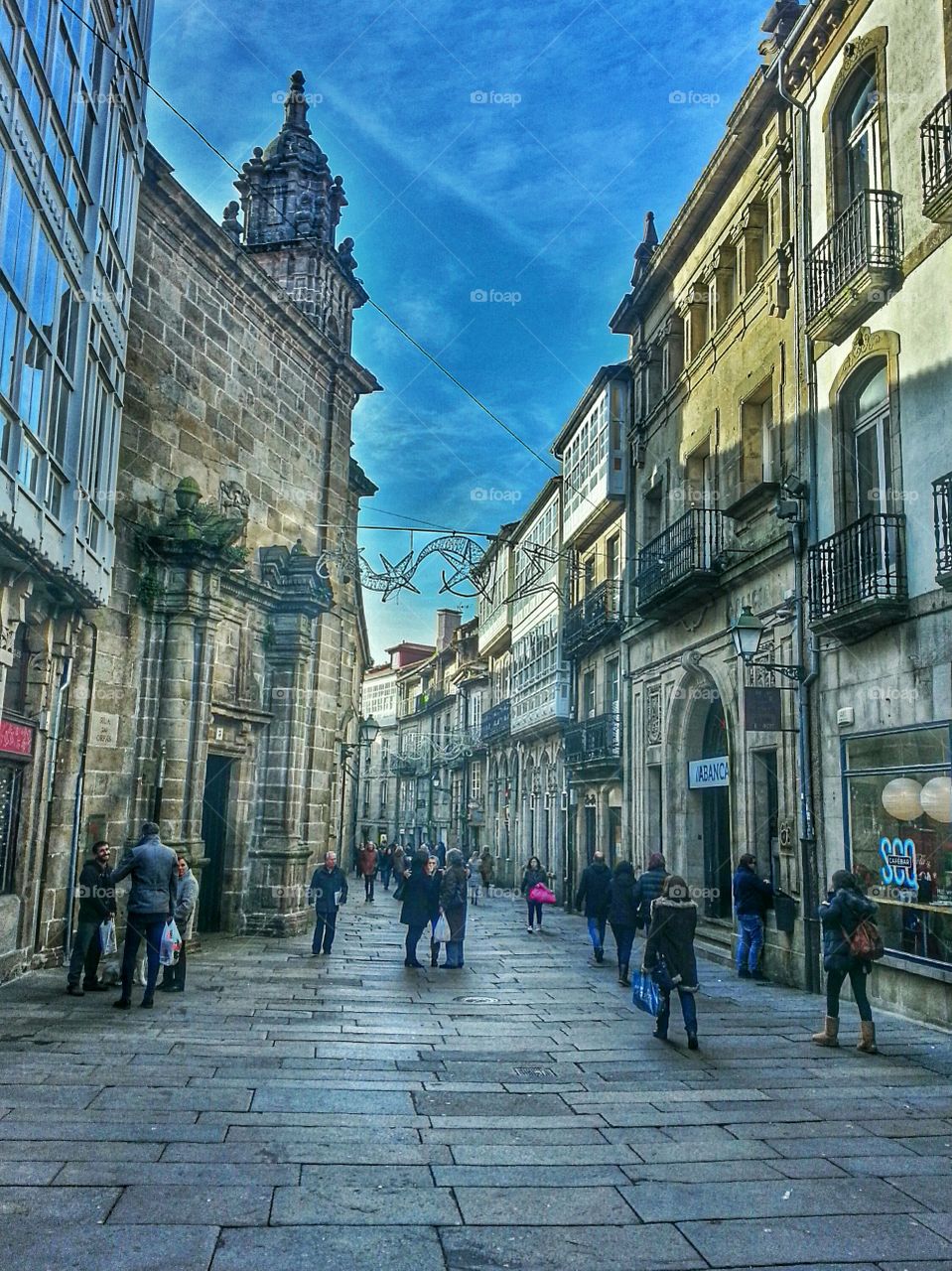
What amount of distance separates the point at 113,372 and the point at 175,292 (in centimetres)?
332

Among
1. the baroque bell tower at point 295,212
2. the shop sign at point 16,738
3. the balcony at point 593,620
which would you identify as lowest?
the shop sign at point 16,738

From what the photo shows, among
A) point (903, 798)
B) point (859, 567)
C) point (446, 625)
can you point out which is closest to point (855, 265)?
point (859, 567)

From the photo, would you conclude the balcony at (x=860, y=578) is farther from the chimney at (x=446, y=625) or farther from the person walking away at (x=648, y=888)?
the chimney at (x=446, y=625)

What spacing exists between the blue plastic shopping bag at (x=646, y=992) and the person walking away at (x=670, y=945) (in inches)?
2.9

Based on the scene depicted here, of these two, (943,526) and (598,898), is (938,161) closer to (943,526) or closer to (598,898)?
(943,526)

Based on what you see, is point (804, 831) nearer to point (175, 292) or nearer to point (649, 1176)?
point (649, 1176)

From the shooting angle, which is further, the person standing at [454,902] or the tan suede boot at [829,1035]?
the person standing at [454,902]

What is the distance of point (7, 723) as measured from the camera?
10703 millimetres

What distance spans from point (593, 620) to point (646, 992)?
16.9m

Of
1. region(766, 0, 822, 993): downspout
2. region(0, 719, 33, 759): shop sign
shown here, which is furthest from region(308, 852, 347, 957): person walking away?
region(766, 0, 822, 993): downspout

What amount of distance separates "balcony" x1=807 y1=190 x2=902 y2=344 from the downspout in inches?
21.4

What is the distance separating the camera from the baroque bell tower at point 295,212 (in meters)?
20.4

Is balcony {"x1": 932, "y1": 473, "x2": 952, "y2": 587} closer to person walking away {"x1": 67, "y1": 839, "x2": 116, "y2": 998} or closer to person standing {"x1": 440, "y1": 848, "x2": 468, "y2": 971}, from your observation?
person standing {"x1": 440, "y1": 848, "x2": 468, "y2": 971}

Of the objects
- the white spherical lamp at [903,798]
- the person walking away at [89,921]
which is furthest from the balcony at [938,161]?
the person walking away at [89,921]
